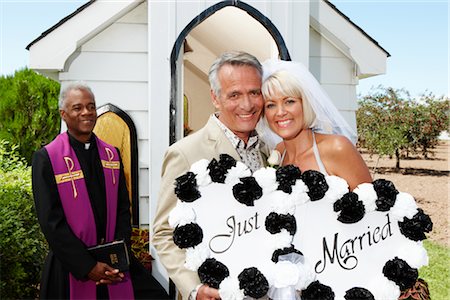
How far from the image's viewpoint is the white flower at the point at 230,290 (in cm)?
221

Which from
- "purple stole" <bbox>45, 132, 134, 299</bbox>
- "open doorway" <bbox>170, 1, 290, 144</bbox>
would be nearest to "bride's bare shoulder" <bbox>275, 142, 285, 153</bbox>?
"purple stole" <bbox>45, 132, 134, 299</bbox>

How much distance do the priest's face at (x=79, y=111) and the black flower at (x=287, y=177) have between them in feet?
5.53

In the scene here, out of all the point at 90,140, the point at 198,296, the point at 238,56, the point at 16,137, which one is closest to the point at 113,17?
the point at 90,140

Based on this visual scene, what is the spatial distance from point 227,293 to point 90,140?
182cm

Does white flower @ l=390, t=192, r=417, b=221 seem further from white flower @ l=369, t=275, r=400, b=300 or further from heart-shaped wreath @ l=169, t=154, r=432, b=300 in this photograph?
white flower @ l=369, t=275, r=400, b=300

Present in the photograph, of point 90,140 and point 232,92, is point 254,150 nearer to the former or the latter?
point 232,92

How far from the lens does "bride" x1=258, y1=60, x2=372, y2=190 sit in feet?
7.98

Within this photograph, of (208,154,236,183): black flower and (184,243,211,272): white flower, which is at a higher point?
(208,154,236,183): black flower

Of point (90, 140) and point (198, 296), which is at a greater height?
point (90, 140)

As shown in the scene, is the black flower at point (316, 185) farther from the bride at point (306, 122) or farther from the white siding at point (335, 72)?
the white siding at point (335, 72)

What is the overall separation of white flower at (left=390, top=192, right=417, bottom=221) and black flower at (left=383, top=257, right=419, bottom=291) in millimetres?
196

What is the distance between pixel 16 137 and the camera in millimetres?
9734

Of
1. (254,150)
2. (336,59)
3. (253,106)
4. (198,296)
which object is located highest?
(336,59)

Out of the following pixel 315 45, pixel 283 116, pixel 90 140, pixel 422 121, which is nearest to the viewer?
pixel 283 116
